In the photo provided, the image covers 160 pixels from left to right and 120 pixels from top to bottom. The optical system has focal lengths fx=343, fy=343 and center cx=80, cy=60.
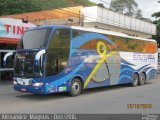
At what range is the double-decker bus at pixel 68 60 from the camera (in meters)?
14.1

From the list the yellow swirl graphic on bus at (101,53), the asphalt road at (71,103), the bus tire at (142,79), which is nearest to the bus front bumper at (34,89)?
the asphalt road at (71,103)

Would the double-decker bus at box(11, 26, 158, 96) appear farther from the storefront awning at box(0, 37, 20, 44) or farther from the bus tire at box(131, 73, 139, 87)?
the storefront awning at box(0, 37, 20, 44)

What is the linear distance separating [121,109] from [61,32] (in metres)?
4.73

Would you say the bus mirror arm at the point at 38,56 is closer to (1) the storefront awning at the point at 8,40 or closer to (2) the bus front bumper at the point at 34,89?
(2) the bus front bumper at the point at 34,89

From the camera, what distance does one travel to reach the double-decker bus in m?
14.1

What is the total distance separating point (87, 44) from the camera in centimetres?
1641

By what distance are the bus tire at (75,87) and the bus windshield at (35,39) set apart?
7.91 feet

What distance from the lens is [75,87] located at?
15.6 metres

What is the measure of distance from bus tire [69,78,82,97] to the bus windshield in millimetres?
2412

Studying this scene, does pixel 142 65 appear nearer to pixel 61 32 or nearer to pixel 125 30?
pixel 61 32

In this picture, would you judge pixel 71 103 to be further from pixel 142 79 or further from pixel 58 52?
pixel 142 79

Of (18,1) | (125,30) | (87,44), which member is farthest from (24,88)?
(18,1)

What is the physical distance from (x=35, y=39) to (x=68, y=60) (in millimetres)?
1722

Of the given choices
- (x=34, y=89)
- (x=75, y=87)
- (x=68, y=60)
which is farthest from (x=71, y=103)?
(x=68, y=60)
